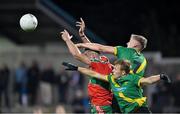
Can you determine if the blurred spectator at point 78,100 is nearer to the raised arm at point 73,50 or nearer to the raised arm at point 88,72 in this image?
the raised arm at point 73,50

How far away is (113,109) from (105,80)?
0.68m

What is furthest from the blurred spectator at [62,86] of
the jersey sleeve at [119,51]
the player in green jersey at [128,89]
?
the player in green jersey at [128,89]

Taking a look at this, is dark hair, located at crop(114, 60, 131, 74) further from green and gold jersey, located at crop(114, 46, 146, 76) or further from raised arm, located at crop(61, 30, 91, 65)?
raised arm, located at crop(61, 30, 91, 65)

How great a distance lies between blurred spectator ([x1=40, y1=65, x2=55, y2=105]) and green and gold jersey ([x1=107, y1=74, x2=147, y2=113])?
13.8 m

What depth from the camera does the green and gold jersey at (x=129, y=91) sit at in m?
11.4

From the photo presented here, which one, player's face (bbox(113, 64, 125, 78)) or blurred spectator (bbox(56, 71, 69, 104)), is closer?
player's face (bbox(113, 64, 125, 78))

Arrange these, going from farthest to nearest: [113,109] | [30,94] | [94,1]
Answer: [94,1]
[30,94]
[113,109]

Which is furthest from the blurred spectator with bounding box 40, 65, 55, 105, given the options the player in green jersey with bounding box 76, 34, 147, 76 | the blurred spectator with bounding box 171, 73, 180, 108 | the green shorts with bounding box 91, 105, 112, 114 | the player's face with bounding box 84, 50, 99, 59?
the player in green jersey with bounding box 76, 34, 147, 76

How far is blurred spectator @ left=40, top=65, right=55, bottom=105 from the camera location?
991 inches

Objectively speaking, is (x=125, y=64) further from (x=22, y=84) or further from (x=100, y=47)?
(x=22, y=84)

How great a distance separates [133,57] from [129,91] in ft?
1.93

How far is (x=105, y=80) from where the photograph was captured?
1169 centimetres

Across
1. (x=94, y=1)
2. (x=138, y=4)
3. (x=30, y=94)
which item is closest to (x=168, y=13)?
(x=138, y=4)

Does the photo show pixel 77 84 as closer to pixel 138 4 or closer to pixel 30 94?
pixel 30 94
